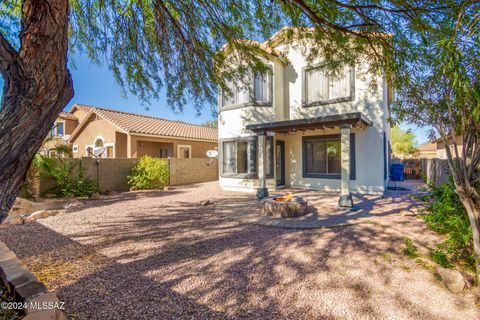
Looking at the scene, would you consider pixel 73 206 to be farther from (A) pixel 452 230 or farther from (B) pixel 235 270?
(A) pixel 452 230

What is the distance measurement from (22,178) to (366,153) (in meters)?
10.7

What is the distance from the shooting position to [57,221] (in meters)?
6.83

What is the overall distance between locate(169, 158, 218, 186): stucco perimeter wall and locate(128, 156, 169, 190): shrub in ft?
5.85

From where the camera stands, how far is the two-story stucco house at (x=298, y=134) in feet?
32.4

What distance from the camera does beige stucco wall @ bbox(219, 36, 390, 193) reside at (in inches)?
386

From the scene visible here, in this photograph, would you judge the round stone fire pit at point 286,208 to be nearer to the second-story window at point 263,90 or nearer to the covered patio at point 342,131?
the covered patio at point 342,131

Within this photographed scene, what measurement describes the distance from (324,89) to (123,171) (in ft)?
36.2

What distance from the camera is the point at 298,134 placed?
11.9 meters

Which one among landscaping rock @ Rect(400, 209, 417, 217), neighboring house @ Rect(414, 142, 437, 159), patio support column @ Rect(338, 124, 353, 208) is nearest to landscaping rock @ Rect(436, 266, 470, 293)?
landscaping rock @ Rect(400, 209, 417, 217)

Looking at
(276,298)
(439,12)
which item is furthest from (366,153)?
(276,298)

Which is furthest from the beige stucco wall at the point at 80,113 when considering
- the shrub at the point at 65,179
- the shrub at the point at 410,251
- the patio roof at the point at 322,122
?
the shrub at the point at 410,251

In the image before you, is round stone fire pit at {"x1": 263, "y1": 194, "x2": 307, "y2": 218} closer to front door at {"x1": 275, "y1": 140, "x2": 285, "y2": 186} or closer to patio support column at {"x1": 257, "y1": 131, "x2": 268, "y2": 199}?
patio support column at {"x1": 257, "y1": 131, "x2": 268, "y2": 199}

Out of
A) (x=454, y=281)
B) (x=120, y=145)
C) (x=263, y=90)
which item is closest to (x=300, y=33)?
(x=454, y=281)

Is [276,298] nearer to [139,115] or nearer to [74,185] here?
[74,185]
